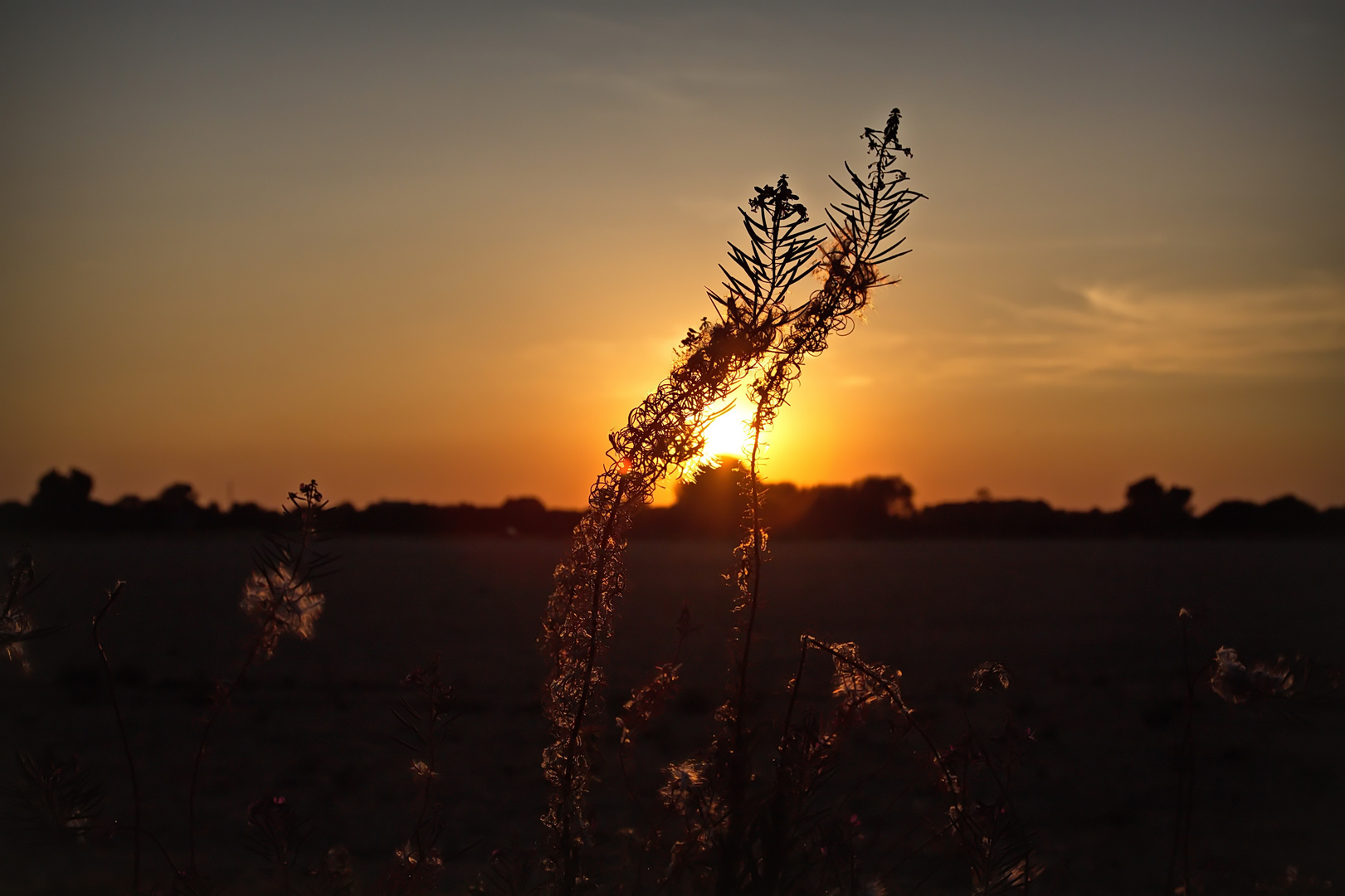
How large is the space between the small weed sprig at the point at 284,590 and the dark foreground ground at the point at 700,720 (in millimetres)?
308

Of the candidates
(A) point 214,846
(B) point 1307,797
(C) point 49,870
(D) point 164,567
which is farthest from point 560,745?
(D) point 164,567

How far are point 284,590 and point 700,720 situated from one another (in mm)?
13580

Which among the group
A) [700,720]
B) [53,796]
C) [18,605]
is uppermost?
[18,605]

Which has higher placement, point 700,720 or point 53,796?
point 53,796

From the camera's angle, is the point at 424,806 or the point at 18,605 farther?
the point at 424,806

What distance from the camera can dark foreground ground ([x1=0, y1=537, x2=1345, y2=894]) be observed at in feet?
26.0

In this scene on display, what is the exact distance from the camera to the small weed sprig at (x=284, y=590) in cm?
201

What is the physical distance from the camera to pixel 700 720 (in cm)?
1500

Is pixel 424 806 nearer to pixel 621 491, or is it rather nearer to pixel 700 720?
pixel 621 491

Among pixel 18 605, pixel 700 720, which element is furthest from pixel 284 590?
pixel 700 720

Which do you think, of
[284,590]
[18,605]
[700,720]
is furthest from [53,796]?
[700,720]

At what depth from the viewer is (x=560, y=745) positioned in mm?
2023

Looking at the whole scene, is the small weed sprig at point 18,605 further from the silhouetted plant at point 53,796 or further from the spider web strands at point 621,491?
the spider web strands at point 621,491

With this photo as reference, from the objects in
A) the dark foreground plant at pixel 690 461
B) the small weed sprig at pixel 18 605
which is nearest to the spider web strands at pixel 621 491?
the dark foreground plant at pixel 690 461
